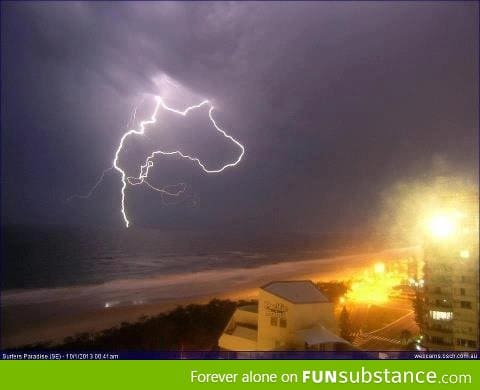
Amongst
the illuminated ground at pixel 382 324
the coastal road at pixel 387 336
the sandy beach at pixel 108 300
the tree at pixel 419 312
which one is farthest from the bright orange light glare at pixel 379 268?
the coastal road at pixel 387 336

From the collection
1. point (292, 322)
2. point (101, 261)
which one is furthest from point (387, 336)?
point (101, 261)

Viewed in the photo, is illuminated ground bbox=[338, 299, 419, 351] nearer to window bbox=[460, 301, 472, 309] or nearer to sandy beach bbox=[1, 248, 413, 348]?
window bbox=[460, 301, 472, 309]

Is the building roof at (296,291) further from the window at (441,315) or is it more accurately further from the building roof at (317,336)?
the window at (441,315)

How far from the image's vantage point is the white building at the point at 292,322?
19.8ft

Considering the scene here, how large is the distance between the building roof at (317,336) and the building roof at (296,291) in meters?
0.53

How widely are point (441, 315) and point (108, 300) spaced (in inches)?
654

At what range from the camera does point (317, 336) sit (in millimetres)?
6012

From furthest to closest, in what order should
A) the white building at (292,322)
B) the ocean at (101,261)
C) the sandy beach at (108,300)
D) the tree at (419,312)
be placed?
the ocean at (101,261)
the sandy beach at (108,300)
the tree at (419,312)
the white building at (292,322)

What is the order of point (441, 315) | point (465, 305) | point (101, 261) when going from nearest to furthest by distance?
point (465, 305), point (441, 315), point (101, 261)

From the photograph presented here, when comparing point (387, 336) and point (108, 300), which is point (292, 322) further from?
point (108, 300)

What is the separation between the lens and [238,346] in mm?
7172
